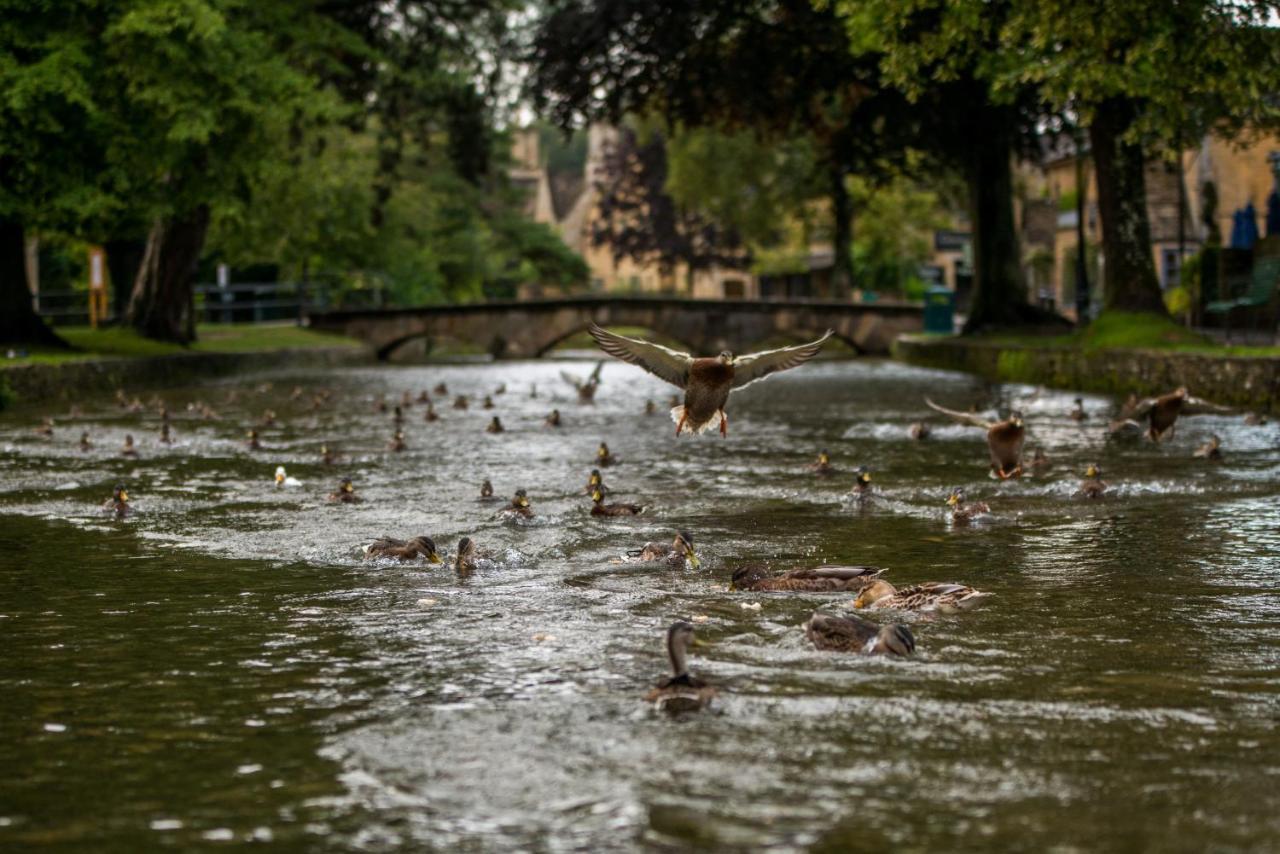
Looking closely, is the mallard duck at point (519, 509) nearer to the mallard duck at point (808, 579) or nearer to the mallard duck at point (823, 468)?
the mallard duck at point (808, 579)

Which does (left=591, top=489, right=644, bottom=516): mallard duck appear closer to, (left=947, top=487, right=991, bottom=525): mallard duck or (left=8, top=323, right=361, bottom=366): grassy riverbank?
(left=947, top=487, right=991, bottom=525): mallard duck

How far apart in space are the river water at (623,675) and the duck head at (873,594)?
0.36 metres

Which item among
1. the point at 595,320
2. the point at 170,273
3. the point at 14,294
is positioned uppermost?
the point at 170,273

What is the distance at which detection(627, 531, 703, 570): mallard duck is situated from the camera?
1390 cm

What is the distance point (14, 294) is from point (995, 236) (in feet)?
81.2

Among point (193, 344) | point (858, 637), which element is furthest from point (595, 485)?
point (193, 344)

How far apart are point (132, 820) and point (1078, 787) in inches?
158

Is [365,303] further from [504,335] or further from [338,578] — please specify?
[338,578]

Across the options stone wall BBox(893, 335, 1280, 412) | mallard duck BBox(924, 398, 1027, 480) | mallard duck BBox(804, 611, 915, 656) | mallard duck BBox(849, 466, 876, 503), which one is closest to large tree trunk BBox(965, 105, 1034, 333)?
stone wall BBox(893, 335, 1280, 412)

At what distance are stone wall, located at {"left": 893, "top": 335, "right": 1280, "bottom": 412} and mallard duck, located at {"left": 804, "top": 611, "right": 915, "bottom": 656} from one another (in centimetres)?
1762

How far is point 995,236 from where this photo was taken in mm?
48031

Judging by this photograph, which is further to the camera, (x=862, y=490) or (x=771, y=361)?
(x=862, y=490)

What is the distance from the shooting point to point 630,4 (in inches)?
1703

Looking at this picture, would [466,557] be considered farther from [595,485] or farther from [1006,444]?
[1006,444]
